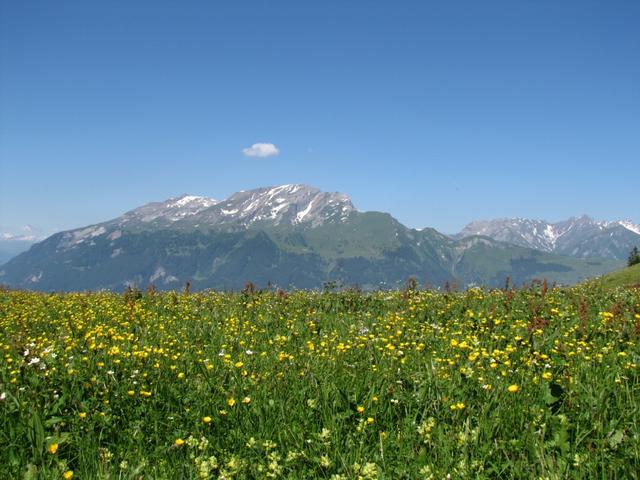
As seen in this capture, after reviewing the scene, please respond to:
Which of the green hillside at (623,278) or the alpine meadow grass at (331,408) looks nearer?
the alpine meadow grass at (331,408)

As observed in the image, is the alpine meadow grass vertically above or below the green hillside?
above

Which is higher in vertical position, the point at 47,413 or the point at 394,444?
the point at 47,413

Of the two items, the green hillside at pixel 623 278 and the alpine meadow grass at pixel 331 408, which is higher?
the alpine meadow grass at pixel 331 408

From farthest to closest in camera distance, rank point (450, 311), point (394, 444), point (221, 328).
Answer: point (450, 311), point (221, 328), point (394, 444)

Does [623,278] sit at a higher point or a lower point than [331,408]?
lower

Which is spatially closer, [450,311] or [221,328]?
[221,328]

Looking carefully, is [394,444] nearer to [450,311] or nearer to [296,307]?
[450,311]

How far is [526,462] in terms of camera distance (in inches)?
169

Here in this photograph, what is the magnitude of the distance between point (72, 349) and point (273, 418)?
4032 mm

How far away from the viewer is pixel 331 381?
6043 mm

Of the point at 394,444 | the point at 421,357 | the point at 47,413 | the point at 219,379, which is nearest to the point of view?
the point at 394,444

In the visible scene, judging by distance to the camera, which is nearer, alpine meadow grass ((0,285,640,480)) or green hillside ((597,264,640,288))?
alpine meadow grass ((0,285,640,480))

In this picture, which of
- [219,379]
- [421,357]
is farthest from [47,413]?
[421,357]

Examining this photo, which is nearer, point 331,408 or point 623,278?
point 331,408
